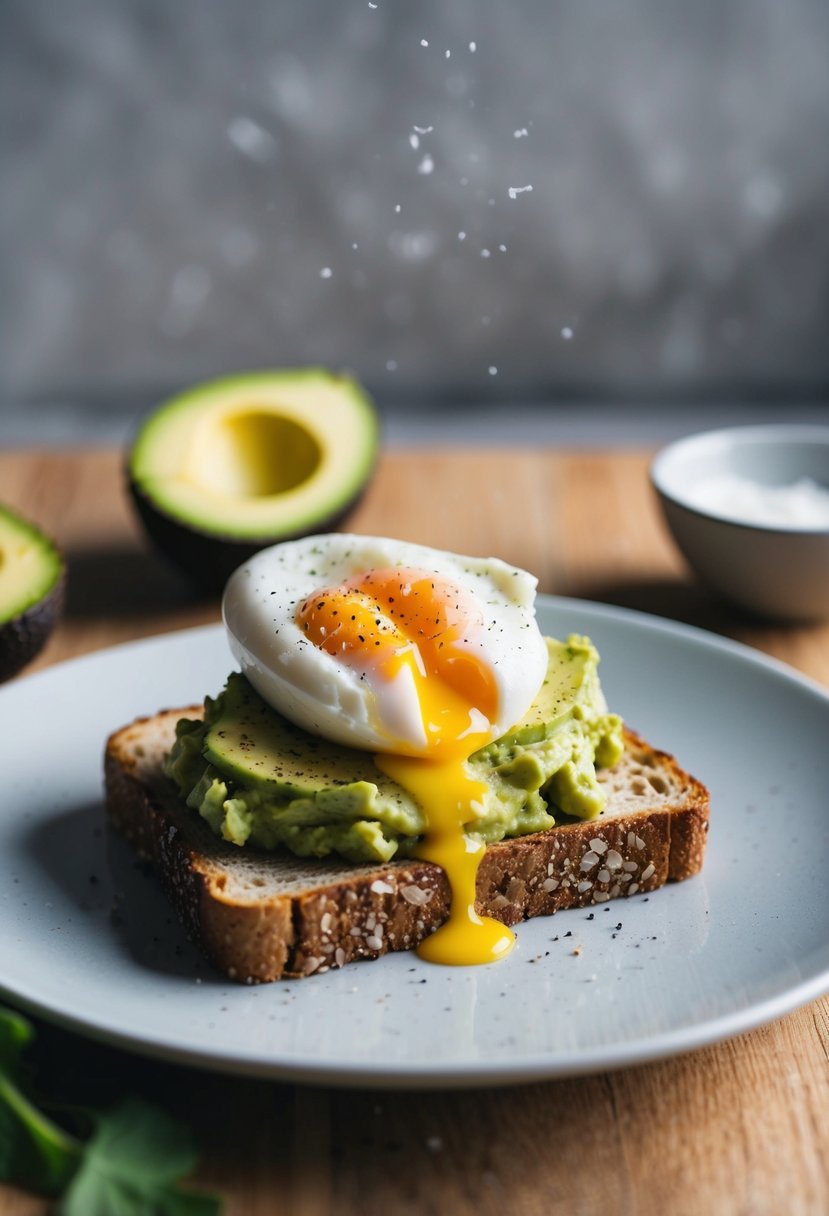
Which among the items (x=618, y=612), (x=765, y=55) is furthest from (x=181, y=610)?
(x=765, y=55)

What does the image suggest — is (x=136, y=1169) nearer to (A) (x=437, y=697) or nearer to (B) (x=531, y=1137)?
(B) (x=531, y=1137)

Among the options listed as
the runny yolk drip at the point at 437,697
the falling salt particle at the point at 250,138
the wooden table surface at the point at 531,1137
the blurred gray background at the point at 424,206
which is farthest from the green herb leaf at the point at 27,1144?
the falling salt particle at the point at 250,138

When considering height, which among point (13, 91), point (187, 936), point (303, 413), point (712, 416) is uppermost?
point (13, 91)

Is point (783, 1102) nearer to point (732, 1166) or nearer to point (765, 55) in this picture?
point (732, 1166)

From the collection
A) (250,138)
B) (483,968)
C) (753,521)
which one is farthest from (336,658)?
(250,138)

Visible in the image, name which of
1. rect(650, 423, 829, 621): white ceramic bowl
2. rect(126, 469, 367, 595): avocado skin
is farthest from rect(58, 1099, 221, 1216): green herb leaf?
rect(650, 423, 829, 621): white ceramic bowl
